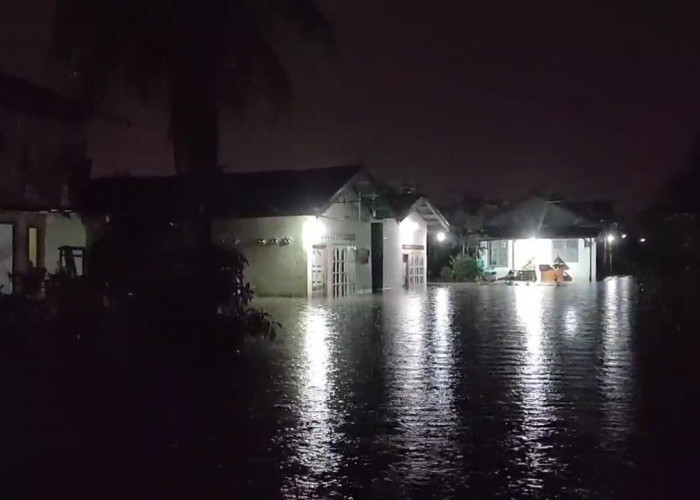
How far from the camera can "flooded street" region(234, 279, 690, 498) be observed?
23.7 feet

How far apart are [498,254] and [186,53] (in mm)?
41574

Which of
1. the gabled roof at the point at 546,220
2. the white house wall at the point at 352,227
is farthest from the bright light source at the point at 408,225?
the gabled roof at the point at 546,220

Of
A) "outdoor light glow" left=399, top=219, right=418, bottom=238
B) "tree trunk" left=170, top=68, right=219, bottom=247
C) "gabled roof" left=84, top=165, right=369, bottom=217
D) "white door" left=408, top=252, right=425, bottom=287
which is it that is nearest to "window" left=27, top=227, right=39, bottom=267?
"gabled roof" left=84, top=165, right=369, bottom=217

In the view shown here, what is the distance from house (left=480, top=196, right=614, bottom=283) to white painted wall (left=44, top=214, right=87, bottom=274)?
1044 inches

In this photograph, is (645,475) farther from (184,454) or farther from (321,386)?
(321,386)

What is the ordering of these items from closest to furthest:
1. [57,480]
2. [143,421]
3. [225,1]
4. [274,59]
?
[57,480], [143,421], [225,1], [274,59]

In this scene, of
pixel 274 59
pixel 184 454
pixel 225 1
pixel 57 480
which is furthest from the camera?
pixel 274 59

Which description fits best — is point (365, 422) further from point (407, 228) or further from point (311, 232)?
point (407, 228)

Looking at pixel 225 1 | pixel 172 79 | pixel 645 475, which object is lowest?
Result: pixel 645 475

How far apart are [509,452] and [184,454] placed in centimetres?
279

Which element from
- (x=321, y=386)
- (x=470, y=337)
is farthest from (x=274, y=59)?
(x=321, y=386)

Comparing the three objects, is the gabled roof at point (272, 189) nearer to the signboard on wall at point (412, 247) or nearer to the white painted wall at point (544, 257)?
the signboard on wall at point (412, 247)

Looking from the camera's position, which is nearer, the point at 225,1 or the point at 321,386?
the point at 321,386

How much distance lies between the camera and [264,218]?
3133 cm
